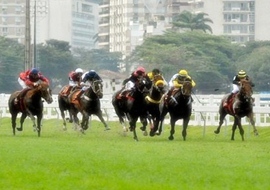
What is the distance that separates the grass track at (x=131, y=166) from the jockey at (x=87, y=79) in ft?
22.2

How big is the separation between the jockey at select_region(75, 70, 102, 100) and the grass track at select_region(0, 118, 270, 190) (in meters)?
6.76

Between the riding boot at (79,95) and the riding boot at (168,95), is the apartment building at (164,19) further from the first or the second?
the riding boot at (168,95)

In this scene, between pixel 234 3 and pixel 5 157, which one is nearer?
pixel 5 157

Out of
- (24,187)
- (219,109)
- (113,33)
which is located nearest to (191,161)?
(24,187)

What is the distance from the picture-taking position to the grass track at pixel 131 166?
1694 cm

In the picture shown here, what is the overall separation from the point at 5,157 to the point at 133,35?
461ft

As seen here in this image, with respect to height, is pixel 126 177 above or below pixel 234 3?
below

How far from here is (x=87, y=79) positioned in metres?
33.4

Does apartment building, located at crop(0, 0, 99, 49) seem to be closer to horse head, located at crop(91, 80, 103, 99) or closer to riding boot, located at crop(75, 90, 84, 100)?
riding boot, located at crop(75, 90, 84, 100)

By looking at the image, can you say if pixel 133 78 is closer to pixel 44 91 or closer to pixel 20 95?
pixel 44 91

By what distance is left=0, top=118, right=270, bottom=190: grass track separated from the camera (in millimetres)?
16938

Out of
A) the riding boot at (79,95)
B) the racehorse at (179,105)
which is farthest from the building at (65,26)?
the racehorse at (179,105)

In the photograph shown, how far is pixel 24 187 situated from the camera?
53.9 feet

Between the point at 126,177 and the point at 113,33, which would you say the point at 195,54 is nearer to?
the point at 113,33
